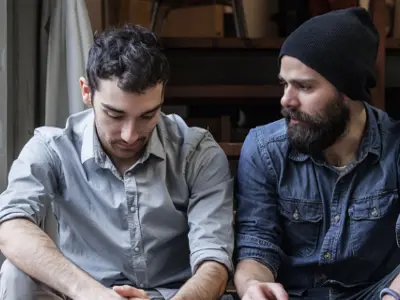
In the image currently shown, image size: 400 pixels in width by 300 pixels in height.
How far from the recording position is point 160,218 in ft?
4.95

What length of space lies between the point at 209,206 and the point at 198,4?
114cm

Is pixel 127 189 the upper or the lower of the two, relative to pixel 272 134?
lower

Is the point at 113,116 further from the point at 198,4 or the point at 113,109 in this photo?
the point at 198,4

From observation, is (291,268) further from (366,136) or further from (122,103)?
(122,103)

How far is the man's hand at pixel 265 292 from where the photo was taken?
1330 millimetres

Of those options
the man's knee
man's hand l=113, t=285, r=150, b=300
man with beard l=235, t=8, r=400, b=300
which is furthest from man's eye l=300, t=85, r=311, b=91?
the man's knee

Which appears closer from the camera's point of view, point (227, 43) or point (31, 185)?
point (31, 185)

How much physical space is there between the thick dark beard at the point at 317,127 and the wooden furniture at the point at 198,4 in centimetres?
95

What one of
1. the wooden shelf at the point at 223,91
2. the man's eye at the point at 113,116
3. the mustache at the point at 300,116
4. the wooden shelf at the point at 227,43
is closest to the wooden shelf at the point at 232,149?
the wooden shelf at the point at 223,91

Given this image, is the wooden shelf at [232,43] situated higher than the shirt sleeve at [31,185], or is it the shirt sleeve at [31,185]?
the wooden shelf at [232,43]

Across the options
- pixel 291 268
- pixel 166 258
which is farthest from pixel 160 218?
pixel 291 268

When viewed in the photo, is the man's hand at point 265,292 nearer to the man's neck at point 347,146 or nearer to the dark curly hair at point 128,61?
the man's neck at point 347,146

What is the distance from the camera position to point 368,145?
4.99ft

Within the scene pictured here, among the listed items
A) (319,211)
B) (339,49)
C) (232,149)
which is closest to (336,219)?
(319,211)
